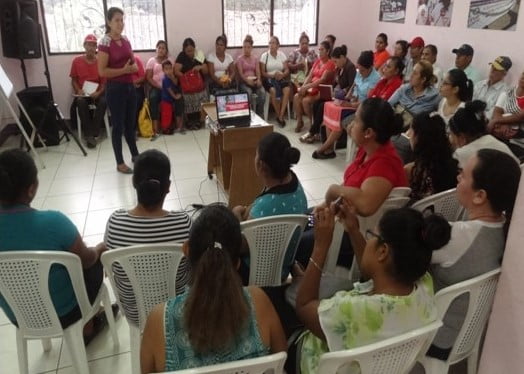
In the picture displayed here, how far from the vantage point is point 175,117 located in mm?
5844

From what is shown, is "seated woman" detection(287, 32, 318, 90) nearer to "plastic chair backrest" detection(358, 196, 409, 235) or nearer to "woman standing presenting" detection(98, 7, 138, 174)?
"woman standing presenting" detection(98, 7, 138, 174)

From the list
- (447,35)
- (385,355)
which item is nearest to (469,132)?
(385,355)

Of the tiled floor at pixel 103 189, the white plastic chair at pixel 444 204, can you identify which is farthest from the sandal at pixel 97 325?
the white plastic chair at pixel 444 204

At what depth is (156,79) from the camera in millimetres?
Answer: 5715

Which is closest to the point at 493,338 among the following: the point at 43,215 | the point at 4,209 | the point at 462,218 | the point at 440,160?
the point at 462,218

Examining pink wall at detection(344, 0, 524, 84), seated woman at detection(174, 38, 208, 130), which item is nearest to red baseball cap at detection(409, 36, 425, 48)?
pink wall at detection(344, 0, 524, 84)

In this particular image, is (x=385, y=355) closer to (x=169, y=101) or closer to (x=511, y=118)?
(x=511, y=118)

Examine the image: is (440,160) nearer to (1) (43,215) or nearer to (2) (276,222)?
(2) (276,222)

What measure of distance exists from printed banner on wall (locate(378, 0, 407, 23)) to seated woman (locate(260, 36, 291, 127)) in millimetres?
1686

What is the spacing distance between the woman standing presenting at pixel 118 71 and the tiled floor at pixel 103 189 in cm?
59

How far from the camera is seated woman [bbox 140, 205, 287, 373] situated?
3.44ft

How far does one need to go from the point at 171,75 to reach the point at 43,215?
14.5ft

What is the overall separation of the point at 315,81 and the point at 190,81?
1.71 meters

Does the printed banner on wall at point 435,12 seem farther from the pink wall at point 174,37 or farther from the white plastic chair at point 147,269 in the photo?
the white plastic chair at point 147,269
